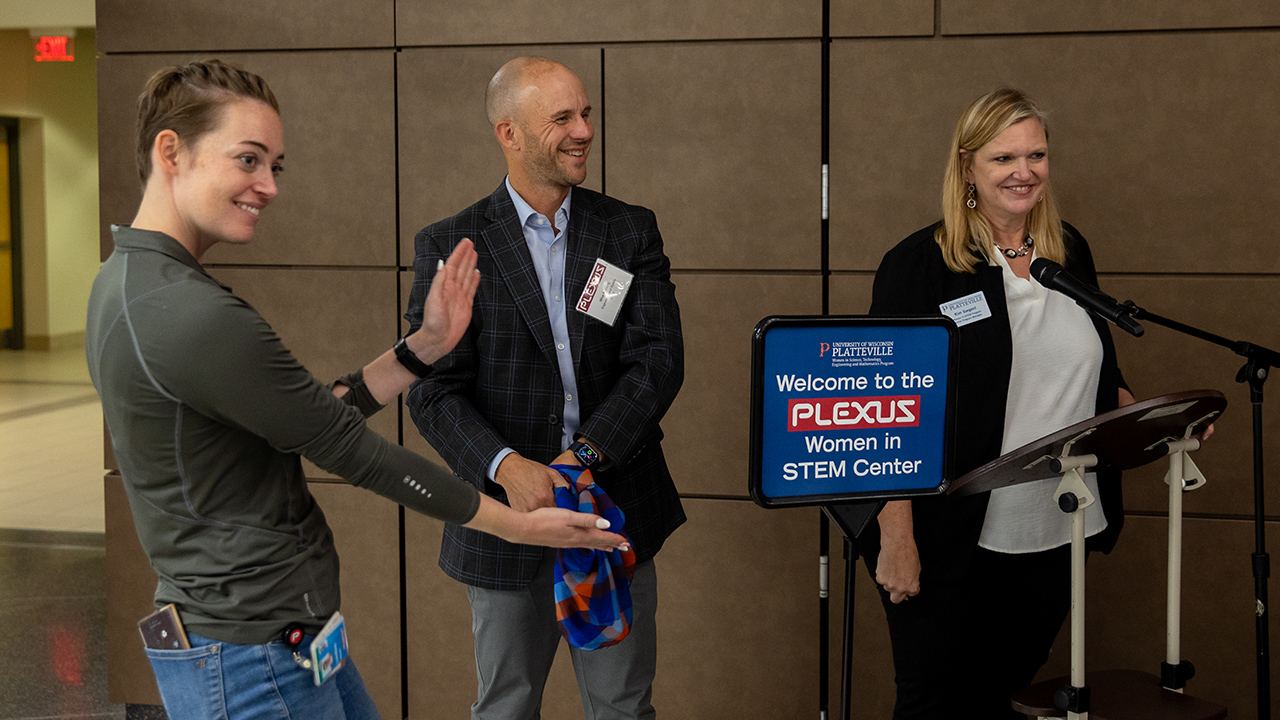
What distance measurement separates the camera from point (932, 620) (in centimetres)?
203

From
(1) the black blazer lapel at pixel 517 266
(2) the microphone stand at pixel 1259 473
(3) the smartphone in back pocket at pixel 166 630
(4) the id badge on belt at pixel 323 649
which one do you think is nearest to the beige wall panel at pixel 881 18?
(2) the microphone stand at pixel 1259 473

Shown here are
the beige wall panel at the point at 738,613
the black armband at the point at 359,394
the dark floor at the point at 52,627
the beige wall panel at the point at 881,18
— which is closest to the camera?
the black armband at the point at 359,394

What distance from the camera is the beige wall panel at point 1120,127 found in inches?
106

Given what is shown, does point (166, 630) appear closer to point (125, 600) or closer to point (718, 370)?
point (718, 370)

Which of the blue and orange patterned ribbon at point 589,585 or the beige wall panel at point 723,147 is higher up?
the beige wall panel at point 723,147

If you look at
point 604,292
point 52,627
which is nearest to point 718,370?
point 604,292

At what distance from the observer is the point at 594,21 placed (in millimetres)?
2918

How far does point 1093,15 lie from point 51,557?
5.14m

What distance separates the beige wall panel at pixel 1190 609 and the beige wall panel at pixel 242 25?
2.70 meters

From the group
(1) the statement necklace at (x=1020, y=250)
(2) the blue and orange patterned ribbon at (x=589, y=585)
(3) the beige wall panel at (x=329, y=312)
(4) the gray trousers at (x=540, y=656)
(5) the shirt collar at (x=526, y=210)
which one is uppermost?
(5) the shirt collar at (x=526, y=210)

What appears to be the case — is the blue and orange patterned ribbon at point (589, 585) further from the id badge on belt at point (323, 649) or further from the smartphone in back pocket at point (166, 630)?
the smartphone in back pocket at point (166, 630)

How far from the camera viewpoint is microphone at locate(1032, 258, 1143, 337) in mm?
1634

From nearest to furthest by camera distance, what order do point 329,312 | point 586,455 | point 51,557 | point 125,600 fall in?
point 586,455 < point 329,312 < point 125,600 < point 51,557

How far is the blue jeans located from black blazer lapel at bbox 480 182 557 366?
832 mm
